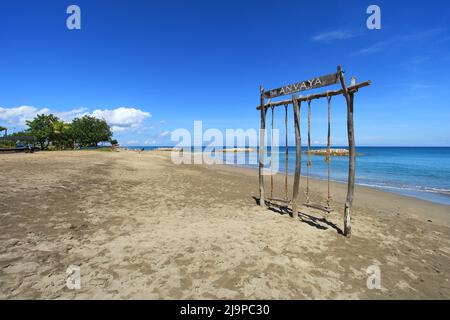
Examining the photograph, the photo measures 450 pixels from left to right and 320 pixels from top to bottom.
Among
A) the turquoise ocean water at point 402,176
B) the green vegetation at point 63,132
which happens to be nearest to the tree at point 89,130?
the green vegetation at point 63,132

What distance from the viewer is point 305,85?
741cm

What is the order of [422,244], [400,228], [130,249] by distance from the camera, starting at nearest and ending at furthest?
[130,249] < [422,244] < [400,228]

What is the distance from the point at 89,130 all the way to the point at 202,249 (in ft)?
196

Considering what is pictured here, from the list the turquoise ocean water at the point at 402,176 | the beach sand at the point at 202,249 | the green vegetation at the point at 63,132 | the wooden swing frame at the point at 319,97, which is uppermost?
the green vegetation at the point at 63,132

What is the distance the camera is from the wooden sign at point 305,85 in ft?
21.9

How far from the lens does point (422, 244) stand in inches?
249

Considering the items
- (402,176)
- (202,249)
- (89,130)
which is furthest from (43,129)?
A: (402,176)

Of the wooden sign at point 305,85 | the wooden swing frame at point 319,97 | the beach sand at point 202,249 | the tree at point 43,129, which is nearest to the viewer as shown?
the beach sand at point 202,249

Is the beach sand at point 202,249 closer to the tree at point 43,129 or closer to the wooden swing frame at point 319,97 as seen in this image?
the wooden swing frame at point 319,97

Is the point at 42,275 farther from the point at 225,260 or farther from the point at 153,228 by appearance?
the point at 225,260

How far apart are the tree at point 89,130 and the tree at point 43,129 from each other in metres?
5.69

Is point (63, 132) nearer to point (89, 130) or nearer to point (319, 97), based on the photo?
point (89, 130)
